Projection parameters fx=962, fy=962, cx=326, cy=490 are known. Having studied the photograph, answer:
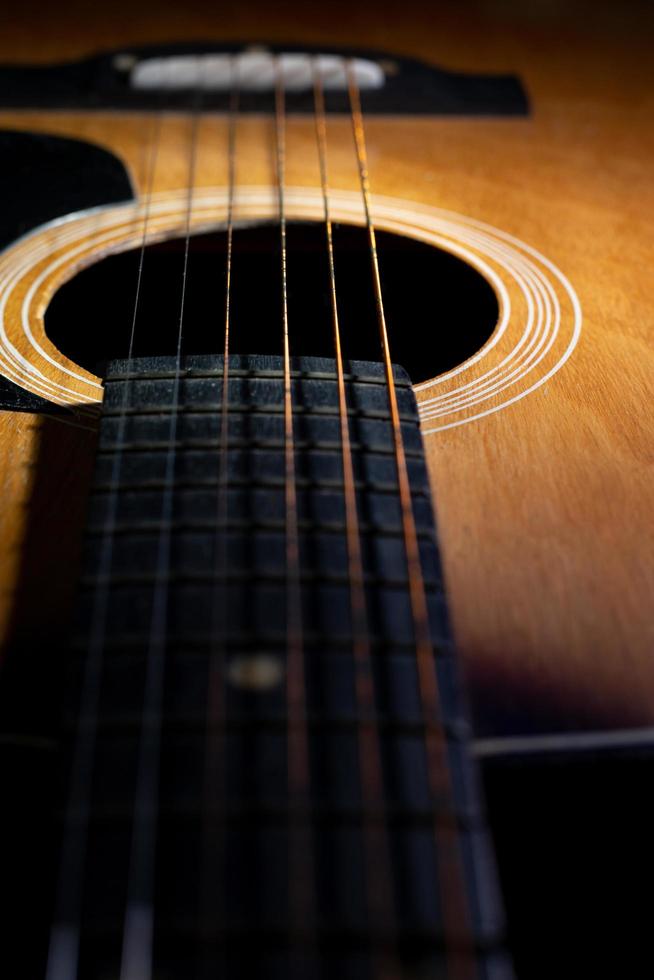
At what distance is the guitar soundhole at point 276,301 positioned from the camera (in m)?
0.97

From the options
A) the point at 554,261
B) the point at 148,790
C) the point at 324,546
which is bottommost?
the point at 148,790

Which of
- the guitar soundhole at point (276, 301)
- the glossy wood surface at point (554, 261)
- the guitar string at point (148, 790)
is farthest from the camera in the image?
the guitar soundhole at point (276, 301)

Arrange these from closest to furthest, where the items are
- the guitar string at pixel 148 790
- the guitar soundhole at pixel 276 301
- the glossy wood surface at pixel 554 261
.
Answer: the guitar string at pixel 148 790 → the glossy wood surface at pixel 554 261 → the guitar soundhole at pixel 276 301

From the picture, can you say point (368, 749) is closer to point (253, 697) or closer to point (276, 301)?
point (253, 697)

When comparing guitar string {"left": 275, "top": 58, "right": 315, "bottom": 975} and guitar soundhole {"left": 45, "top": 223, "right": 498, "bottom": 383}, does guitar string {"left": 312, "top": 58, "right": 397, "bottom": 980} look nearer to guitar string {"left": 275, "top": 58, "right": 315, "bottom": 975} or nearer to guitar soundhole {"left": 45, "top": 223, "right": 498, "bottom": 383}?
guitar string {"left": 275, "top": 58, "right": 315, "bottom": 975}

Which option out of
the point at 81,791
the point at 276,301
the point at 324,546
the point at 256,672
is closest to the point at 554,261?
the point at 276,301

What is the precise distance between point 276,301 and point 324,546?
1.62 ft

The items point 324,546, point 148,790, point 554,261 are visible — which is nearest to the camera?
point 148,790

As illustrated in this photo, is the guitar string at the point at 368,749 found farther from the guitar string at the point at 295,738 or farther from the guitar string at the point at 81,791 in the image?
the guitar string at the point at 81,791

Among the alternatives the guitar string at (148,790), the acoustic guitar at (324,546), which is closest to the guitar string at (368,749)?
the acoustic guitar at (324,546)

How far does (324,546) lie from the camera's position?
0.62 meters

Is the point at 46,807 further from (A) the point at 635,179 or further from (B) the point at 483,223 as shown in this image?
(A) the point at 635,179

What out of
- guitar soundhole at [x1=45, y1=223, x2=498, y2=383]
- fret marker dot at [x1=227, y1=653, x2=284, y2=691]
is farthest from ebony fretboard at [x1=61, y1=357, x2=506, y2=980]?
guitar soundhole at [x1=45, y1=223, x2=498, y2=383]

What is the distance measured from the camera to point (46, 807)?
534mm
